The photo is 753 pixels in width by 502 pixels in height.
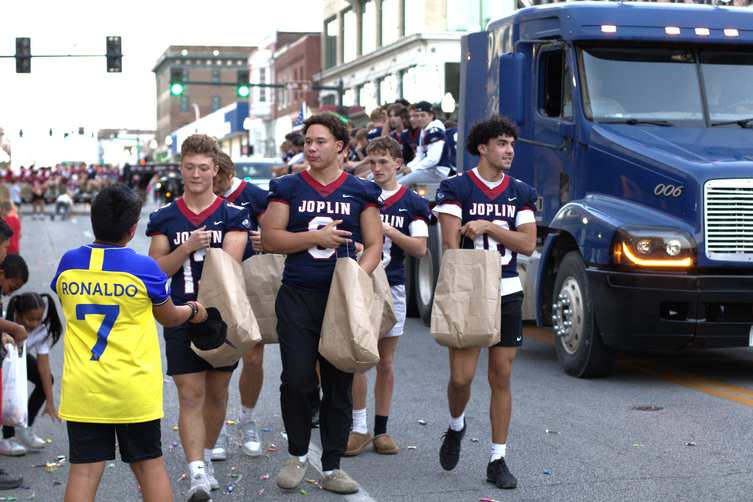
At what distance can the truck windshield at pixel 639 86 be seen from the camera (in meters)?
8.40

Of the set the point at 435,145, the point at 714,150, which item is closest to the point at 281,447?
the point at 714,150

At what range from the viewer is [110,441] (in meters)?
3.97

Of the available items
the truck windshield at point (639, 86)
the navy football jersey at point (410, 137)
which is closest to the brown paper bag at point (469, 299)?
the truck windshield at point (639, 86)

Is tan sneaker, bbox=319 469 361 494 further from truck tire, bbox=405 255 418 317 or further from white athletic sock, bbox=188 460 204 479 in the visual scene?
truck tire, bbox=405 255 418 317

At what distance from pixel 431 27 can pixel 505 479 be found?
37858 mm

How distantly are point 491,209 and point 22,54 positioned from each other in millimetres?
26527

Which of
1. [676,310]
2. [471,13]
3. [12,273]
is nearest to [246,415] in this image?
[12,273]

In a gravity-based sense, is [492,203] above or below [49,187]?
above

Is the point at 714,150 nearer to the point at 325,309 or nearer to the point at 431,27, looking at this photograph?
the point at 325,309

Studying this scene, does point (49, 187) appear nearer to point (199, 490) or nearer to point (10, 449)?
point (10, 449)

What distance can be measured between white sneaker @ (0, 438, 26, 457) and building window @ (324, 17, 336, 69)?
50.9 metres

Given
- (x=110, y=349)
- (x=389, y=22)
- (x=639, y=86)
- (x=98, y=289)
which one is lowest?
(x=110, y=349)

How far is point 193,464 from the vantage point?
4898 mm

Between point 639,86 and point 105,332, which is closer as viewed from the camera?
point 105,332
